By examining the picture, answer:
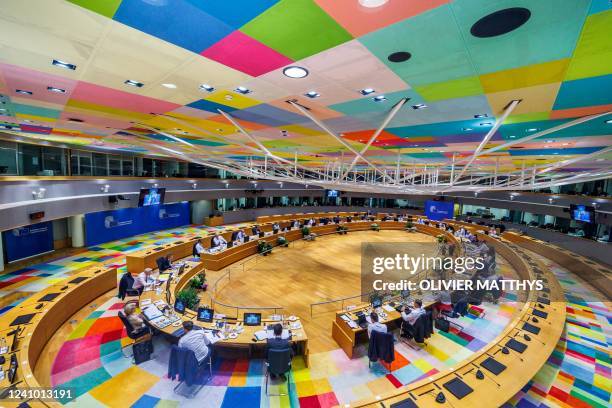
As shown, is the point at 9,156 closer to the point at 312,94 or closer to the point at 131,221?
the point at 131,221

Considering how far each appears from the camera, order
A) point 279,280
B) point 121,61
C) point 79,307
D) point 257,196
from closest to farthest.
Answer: point 121,61
point 79,307
point 279,280
point 257,196

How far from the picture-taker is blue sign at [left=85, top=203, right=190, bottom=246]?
14286 mm

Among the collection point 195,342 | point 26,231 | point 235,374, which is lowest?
point 235,374

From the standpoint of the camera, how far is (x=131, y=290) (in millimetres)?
8188

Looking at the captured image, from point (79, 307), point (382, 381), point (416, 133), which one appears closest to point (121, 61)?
point (416, 133)

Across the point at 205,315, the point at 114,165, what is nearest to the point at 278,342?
the point at 205,315

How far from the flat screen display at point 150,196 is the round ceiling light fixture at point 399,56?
15.9m

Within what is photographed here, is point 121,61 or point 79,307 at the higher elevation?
point 121,61

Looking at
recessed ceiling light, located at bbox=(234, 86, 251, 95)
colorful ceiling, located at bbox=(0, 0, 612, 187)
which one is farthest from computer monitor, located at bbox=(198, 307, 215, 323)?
recessed ceiling light, located at bbox=(234, 86, 251, 95)

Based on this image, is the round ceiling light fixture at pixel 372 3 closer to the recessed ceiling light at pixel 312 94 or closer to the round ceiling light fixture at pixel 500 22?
the round ceiling light fixture at pixel 500 22

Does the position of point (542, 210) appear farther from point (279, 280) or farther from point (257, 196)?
point (257, 196)

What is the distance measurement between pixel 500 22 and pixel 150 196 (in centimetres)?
1722

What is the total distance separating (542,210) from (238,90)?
2255 centimetres

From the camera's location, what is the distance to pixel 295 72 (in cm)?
281
